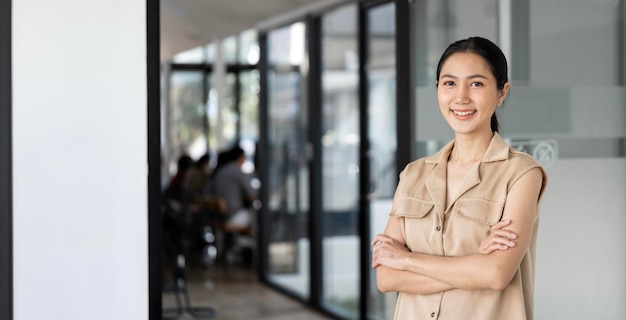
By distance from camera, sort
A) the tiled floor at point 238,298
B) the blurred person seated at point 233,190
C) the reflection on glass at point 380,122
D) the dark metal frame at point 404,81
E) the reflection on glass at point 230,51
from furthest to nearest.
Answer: the reflection on glass at point 230,51 < the blurred person seated at point 233,190 < the tiled floor at point 238,298 < the reflection on glass at point 380,122 < the dark metal frame at point 404,81

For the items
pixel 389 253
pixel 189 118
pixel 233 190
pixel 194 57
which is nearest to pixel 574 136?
pixel 389 253

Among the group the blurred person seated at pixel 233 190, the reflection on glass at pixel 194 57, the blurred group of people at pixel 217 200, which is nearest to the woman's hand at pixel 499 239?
the blurred group of people at pixel 217 200

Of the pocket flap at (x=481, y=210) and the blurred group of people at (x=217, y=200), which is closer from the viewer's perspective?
the pocket flap at (x=481, y=210)

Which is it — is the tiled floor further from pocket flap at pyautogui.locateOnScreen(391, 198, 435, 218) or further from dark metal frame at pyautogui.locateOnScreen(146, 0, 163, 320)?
pocket flap at pyautogui.locateOnScreen(391, 198, 435, 218)

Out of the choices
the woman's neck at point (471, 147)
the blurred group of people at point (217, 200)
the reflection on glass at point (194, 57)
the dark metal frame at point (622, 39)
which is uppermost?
the reflection on glass at point (194, 57)

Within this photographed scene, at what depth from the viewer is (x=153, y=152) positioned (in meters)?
4.07

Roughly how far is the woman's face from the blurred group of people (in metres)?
7.25

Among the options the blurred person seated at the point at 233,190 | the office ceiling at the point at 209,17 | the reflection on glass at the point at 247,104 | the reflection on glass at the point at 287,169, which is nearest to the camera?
the office ceiling at the point at 209,17

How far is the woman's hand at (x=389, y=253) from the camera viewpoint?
2.27 meters

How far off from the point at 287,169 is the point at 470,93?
6620 millimetres

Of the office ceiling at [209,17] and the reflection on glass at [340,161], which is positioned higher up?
the office ceiling at [209,17]

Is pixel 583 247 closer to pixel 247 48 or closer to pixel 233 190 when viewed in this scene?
pixel 233 190

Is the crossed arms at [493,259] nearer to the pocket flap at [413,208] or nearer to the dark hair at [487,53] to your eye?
the pocket flap at [413,208]

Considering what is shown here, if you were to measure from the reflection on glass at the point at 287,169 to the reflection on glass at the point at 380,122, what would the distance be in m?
1.57
